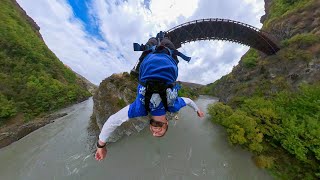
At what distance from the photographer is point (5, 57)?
45.8 m

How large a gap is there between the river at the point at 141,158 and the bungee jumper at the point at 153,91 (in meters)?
14.3

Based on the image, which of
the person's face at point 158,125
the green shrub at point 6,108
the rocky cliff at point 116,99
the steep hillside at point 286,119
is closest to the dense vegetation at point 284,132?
the steep hillside at point 286,119

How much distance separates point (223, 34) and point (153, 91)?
3642 cm

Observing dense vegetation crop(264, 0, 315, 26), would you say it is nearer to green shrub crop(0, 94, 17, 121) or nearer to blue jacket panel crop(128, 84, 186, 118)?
blue jacket panel crop(128, 84, 186, 118)

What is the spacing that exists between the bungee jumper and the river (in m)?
14.3

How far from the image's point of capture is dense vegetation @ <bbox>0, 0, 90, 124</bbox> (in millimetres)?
36375

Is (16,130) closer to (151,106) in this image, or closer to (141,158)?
(141,158)

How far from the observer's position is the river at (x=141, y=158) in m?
17.4

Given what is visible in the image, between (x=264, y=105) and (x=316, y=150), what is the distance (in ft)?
20.7

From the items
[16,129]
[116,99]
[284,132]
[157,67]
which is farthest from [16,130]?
[284,132]

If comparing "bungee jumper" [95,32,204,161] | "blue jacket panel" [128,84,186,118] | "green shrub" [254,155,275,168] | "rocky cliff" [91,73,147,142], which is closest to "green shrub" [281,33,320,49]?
"green shrub" [254,155,275,168]

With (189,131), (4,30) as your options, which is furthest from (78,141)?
(4,30)

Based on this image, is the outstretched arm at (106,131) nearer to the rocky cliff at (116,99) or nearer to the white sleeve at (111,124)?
the white sleeve at (111,124)

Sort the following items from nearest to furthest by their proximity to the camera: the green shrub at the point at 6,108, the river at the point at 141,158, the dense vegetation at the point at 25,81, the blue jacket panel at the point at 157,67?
the blue jacket panel at the point at 157,67 < the river at the point at 141,158 < the green shrub at the point at 6,108 < the dense vegetation at the point at 25,81
